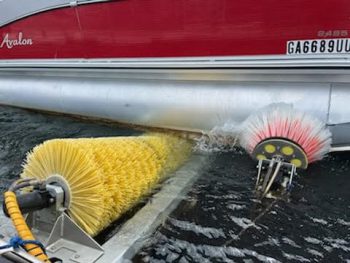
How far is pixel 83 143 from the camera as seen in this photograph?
79.6 inches

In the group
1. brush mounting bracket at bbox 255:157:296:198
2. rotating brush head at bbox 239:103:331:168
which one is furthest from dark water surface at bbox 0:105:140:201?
brush mounting bracket at bbox 255:157:296:198

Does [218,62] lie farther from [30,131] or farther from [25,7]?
[25,7]

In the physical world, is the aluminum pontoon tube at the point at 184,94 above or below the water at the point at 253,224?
above

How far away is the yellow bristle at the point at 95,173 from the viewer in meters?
1.84

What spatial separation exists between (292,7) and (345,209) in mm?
1267

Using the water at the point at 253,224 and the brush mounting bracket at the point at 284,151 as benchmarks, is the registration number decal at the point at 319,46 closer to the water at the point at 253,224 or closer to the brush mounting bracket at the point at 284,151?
the brush mounting bracket at the point at 284,151

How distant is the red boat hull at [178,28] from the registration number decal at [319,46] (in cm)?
3

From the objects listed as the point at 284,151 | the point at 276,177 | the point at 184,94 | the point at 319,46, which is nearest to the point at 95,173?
the point at 276,177

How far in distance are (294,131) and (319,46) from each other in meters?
0.57

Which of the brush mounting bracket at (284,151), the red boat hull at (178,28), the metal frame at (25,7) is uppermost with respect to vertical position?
the metal frame at (25,7)

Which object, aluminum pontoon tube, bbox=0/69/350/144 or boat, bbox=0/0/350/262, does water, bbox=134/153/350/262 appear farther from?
aluminum pontoon tube, bbox=0/69/350/144

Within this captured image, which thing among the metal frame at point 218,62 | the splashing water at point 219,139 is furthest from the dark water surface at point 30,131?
the splashing water at point 219,139

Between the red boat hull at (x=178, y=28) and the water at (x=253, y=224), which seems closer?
the water at (x=253, y=224)

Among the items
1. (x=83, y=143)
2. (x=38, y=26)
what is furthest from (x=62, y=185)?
(x=38, y=26)
